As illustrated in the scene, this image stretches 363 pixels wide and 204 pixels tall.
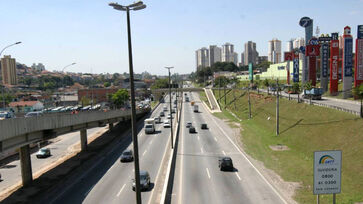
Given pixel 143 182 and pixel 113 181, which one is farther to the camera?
pixel 113 181

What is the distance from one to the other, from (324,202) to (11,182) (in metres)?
31.8

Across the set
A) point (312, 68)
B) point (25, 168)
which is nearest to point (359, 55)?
point (312, 68)

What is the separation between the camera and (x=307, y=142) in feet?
135

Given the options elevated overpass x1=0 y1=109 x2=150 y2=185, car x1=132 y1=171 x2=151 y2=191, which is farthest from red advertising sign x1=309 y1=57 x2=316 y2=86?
car x1=132 y1=171 x2=151 y2=191

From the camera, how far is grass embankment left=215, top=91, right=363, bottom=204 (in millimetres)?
25383

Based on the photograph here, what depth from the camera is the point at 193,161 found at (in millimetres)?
Answer: 36438

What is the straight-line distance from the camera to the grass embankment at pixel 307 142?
2538 cm

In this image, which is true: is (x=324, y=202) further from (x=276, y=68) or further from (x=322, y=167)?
(x=276, y=68)

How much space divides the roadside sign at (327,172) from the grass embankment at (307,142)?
5.69 m

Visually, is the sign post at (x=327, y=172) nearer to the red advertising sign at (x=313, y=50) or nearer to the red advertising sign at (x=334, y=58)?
the red advertising sign at (x=334, y=58)

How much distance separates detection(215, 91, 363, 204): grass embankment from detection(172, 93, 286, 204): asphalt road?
7.55 feet

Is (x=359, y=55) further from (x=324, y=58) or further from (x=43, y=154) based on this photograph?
(x=43, y=154)

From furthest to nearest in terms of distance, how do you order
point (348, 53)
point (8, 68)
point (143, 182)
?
point (8, 68)
point (348, 53)
point (143, 182)

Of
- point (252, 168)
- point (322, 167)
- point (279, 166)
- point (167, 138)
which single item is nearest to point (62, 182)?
point (252, 168)
